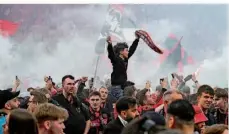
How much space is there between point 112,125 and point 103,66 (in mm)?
10225

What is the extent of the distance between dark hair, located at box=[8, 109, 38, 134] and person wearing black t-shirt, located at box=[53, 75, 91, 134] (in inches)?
97.7

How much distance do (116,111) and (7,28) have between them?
10096mm

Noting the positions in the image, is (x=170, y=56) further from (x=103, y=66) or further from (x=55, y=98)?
(x=55, y=98)

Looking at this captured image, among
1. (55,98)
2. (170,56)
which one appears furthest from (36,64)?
(55,98)

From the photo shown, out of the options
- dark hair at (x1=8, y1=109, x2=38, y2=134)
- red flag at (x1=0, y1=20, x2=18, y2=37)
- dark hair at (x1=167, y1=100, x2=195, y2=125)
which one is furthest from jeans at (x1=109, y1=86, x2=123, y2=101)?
red flag at (x1=0, y1=20, x2=18, y2=37)

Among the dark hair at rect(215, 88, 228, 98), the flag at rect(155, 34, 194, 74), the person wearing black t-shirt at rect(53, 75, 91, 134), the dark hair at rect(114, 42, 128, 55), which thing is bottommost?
the person wearing black t-shirt at rect(53, 75, 91, 134)

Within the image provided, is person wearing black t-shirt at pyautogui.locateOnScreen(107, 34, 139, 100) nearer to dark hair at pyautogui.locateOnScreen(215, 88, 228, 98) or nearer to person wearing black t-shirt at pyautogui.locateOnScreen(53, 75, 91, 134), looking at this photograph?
person wearing black t-shirt at pyautogui.locateOnScreen(53, 75, 91, 134)

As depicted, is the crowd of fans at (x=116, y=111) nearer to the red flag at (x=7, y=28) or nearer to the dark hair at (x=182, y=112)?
the dark hair at (x=182, y=112)

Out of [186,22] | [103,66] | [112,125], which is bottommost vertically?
[112,125]

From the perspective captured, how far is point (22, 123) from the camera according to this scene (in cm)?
344

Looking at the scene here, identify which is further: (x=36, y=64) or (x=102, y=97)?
(x=36, y=64)

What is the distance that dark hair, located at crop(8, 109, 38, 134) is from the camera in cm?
342

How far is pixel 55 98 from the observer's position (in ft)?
20.3

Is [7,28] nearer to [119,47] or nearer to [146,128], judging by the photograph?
[119,47]
